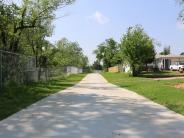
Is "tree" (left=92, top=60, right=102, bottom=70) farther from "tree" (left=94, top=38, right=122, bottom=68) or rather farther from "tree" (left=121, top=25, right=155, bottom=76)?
"tree" (left=121, top=25, right=155, bottom=76)

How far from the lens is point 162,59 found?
98062 millimetres

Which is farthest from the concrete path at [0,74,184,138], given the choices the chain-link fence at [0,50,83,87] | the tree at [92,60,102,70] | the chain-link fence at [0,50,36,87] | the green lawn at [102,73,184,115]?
the tree at [92,60,102,70]

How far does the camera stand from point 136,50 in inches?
2231

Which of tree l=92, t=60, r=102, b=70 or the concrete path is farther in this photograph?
tree l=92, t=60, r=102, b=70

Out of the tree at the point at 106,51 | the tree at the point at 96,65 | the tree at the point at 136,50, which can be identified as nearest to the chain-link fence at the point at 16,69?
the tree at the point at 136,50

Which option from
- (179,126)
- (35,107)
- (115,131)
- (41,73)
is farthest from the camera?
(41,73)

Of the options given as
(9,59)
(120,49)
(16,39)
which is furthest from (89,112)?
(120,49)

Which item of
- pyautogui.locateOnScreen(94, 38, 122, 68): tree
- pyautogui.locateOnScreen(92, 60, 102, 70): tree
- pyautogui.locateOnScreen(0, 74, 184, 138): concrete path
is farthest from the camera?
pyautogui.locateOnScreen(92, 60, 102, 70): tree

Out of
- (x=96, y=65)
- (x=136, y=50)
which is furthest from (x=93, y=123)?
(x=96, y=65)

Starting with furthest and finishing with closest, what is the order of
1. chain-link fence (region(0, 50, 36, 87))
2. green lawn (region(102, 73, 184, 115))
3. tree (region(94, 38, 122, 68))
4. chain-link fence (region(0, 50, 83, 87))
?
1. tree (region(94, 38, 122, 68))
2. chain-link fence (region(0, 50, 83, 87))
3. chain-link fence (region(0, 50, 36, 87))
4. green lawn (region(102, 73, 184, 115))

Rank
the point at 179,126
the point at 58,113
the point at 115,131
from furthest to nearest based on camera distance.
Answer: the point at 58,113 < the point at 179,126 < the point at 115,131

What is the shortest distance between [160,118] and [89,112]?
8.07ft

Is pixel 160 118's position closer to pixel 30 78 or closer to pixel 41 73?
pixel 30 78

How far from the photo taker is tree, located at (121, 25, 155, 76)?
56.6 metres
